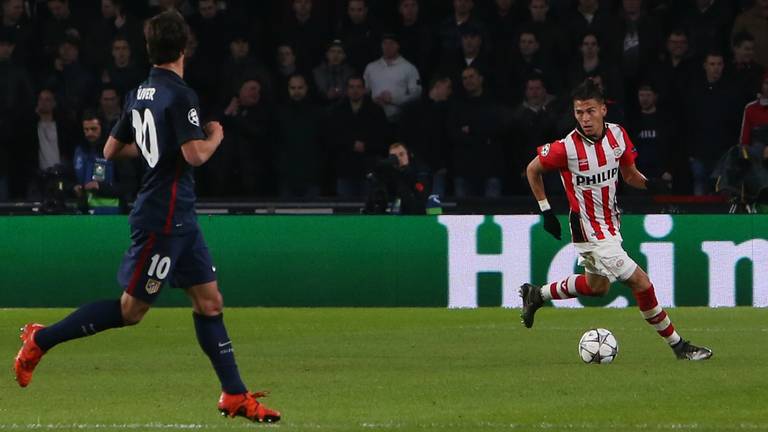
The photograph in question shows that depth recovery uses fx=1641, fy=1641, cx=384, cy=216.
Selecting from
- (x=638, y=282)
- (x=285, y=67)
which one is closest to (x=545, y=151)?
(x=638, y=282)

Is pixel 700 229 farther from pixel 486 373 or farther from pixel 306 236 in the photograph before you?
pixel 486 373

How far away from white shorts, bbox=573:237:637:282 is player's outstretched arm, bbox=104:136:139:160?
172 inches

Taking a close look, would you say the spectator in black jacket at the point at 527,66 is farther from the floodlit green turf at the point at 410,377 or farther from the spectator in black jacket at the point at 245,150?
the floodlit green turf at the point at 410,377

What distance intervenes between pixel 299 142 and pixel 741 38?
4.88 metres

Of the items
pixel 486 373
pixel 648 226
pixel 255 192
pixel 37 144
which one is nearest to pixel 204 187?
pixel 255 192

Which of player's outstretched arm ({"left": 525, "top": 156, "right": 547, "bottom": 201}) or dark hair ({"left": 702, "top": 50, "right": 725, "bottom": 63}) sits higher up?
dark hair ({"left": 702, "top": 50, "right": 725, "bottom": 63})

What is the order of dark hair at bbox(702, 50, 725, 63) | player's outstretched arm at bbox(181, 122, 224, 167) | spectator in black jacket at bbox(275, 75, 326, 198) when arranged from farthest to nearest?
1. spectator in black jacket at bbox(275, 75, 326, 198)
2. dark hair at bbox(702, 50, 725, 63)
3. player's outstretched arm at bbox(181, 122, 224, 167)

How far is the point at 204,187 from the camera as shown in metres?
18.3

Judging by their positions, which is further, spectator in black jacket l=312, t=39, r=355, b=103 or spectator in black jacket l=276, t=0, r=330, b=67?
spectator in black jacket l=276, t=0, r=330, b=67

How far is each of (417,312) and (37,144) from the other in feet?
16.6

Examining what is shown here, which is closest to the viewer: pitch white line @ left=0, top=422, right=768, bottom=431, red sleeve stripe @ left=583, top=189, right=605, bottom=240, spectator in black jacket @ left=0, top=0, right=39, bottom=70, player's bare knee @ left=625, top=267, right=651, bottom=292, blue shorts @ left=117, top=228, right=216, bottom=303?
blue shorts @ left=117, top=228, right=216, bottom=303

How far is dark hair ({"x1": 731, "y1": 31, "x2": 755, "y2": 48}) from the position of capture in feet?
57.8

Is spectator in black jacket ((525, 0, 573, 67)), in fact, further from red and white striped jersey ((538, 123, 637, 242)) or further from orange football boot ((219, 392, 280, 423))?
orange football boot ((219, 392, 280, 423))

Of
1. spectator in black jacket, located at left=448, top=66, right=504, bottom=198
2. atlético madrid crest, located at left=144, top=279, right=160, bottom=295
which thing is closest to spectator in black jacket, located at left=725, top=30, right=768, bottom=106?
spectator in black jacket, located at left=448, top=66, right=504, bottom=198
